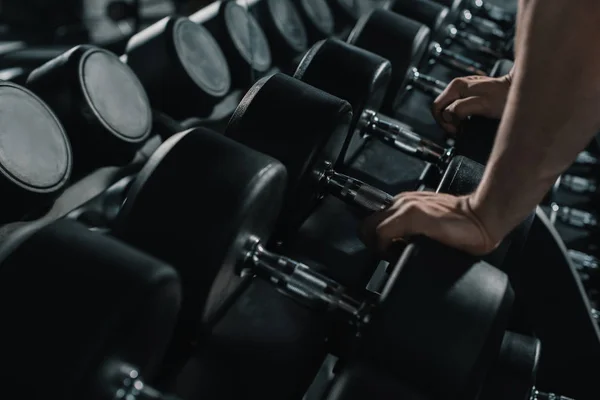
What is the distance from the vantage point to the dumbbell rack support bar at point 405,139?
43.6 inches

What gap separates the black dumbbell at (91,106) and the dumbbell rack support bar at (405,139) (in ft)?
1.26

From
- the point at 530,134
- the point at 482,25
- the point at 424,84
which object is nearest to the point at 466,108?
the point at 424,84

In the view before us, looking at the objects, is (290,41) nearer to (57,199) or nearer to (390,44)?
(390,44)

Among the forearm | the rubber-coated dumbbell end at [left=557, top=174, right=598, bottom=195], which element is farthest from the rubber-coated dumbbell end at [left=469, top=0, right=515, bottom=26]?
the forearm

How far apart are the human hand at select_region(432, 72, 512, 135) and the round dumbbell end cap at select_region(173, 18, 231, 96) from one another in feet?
1.29

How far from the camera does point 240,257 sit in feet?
2.42

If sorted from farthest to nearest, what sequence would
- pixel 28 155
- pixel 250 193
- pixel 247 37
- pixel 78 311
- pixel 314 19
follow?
pixel 314 19 < pixel 247 37 < pixel 28 155 < pixel 250 193 < pixel 78 311

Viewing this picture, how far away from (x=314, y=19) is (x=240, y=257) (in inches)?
38.7

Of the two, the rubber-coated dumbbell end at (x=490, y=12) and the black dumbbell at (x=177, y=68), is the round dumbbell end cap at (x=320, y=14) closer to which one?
the black dumbbell at (x=177, y=68)

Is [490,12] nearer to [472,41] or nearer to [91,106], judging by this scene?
[472,41]

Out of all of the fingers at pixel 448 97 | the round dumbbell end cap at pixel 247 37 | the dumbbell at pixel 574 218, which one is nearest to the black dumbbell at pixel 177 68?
the round dumbbell end cap at pixel 247 37

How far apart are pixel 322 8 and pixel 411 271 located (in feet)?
3.65

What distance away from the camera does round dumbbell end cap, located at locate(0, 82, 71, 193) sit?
79 centimetres

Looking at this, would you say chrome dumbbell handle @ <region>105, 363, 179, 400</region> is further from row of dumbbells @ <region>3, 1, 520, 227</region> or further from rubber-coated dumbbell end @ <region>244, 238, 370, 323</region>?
row of dumbbells @ <region>3, 1, 520, 227</region>
